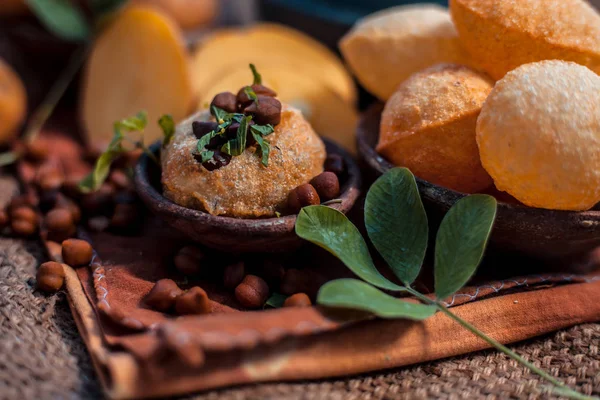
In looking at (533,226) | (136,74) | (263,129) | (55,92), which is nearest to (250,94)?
(263,129)

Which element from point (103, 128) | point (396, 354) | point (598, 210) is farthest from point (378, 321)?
point (103, 128)

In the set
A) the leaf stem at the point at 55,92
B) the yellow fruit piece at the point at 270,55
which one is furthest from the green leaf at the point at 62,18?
the yellow fruit piece at the point at 270,55

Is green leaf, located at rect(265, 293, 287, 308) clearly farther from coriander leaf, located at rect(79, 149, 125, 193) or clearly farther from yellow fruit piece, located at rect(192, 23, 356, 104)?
yellow fruit piece, located at rect(192, 23, 356, 104)

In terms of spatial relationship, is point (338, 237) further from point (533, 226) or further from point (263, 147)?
point (533, 226)

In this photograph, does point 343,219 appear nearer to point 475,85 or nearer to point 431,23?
point 475,85

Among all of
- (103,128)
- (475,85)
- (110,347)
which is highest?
(475,85)

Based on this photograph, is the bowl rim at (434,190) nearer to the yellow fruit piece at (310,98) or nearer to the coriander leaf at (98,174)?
the yellow fruit piece at (310,98)
